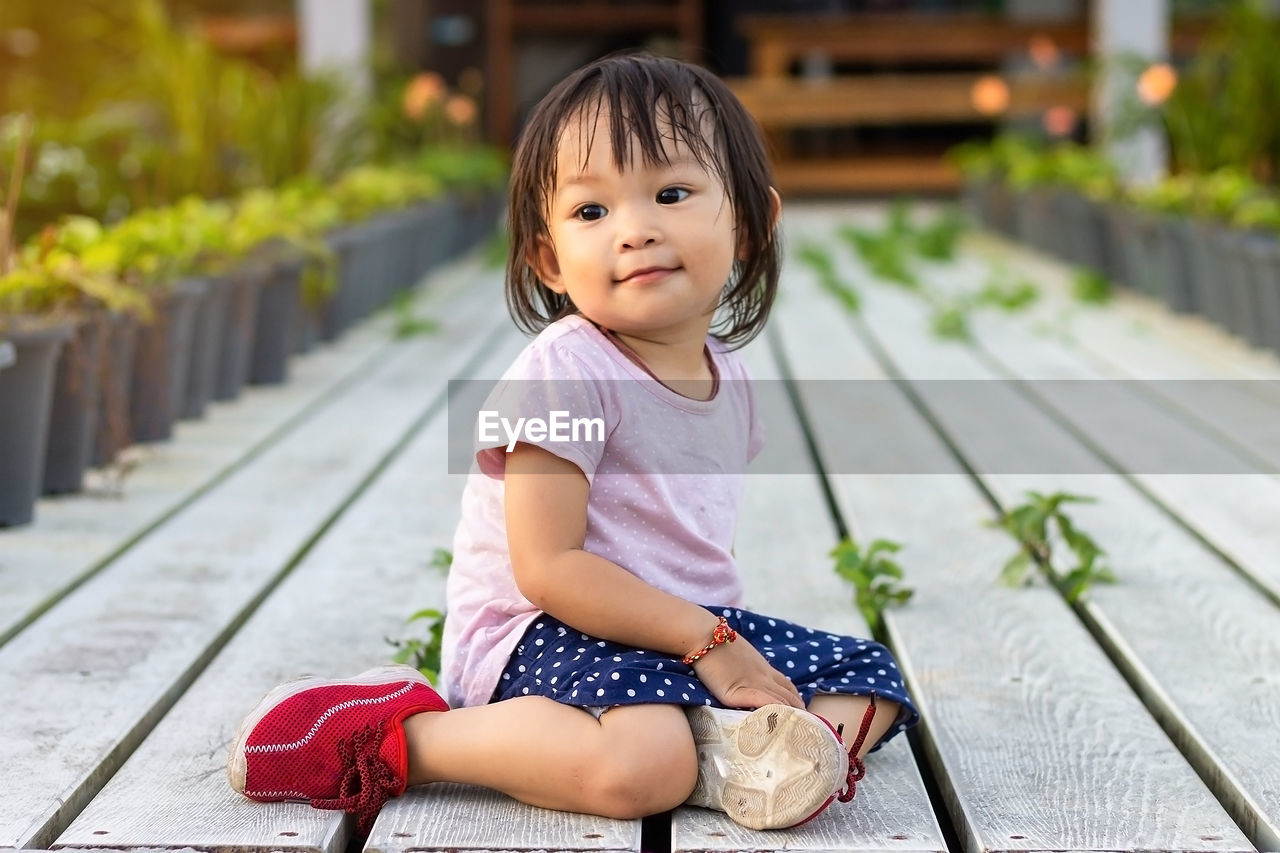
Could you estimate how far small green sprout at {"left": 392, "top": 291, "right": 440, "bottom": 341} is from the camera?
516 centimetres

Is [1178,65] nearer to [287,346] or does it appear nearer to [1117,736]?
[287,346]

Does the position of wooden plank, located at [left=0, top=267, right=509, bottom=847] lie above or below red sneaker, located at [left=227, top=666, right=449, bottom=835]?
below

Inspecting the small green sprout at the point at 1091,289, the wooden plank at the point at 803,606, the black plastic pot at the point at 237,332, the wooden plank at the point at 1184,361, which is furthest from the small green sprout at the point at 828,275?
the black plastic pot at the point at 237,332

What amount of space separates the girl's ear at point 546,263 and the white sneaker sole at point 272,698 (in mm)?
444

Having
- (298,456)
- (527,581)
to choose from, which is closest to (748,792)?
(527,581)

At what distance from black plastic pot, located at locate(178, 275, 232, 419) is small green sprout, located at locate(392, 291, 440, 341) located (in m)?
1.35

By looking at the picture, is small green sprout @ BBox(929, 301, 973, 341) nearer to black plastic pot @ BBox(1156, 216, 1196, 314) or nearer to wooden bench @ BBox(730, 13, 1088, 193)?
black plastic pot @ BBox(1156, 216, 1196, 314)

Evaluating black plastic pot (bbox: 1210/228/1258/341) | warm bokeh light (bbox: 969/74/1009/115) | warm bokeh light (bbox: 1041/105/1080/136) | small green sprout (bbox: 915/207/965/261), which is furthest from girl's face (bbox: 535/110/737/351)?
warm bokeh light (bbox: 1041/105/1080/136)

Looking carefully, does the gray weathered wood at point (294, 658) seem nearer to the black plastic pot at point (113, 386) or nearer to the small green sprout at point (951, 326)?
the black plastic pot at point (113, 386)

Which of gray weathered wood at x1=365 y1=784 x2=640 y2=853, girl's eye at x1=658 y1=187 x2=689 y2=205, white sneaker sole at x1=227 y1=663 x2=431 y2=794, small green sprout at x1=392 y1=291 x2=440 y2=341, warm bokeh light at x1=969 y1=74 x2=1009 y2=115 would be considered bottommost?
small green sprout at x1=392 y1=291 x2=440 y2=341

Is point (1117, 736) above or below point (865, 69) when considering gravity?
below

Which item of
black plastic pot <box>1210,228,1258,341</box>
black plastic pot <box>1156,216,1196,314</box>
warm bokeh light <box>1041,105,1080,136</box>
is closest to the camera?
Result: black plastic pot <box>1210,228,1258,341</box>

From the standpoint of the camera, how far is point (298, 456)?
10.8 feet

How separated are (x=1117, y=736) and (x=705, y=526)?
0.49 meters
